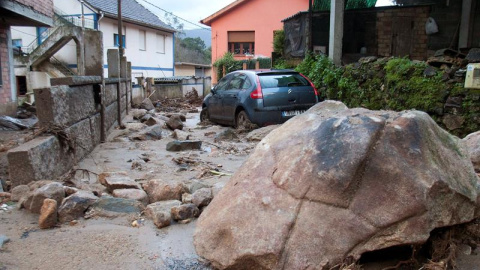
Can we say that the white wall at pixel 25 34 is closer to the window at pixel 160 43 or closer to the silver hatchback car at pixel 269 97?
the window at pixel 160 43

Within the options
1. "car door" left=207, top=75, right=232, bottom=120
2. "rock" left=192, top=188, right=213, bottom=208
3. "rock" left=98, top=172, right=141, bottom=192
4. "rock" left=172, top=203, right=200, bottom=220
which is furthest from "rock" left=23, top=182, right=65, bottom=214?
"car door" left=207, top=75, right=232, bottom=120

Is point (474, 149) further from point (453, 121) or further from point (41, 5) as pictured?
point (41, 5)

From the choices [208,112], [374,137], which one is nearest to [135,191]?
[374,137]

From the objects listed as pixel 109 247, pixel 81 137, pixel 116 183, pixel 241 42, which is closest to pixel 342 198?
pixel 109 247

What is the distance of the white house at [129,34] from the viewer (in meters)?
23.5

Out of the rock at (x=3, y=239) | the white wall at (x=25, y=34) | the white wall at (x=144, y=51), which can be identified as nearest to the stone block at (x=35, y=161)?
the rock at (x=3, y=239)

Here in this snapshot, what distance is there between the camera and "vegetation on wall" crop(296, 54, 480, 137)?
6.32m

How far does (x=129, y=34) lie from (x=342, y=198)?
26.7 metres

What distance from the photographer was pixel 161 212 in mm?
3484

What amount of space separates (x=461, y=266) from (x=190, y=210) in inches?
86.6

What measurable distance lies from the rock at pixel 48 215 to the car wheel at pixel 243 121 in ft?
19.6

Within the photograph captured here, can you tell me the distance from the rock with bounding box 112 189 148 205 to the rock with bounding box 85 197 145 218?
126 mm

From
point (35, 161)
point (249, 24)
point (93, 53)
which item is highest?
point (249, 24)

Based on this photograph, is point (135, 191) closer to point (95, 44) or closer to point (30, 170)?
point (30, 170)
